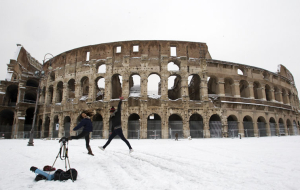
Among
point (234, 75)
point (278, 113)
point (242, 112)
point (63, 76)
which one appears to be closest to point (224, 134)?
point (242, 112)

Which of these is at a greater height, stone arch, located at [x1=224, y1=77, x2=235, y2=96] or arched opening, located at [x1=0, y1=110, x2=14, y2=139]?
stone arch, located at [x1=224, y1=77, x2=235, y2=96]

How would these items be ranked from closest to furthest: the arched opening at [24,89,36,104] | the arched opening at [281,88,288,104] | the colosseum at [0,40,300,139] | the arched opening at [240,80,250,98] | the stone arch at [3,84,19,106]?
the colosseum at [0,40,300,139] → the arched opening at [240,80,250,98] → the stone arch at [3,84,19,106] → the arched opening at [24,89,36,104] → the arched opening at [281,88,288,104]

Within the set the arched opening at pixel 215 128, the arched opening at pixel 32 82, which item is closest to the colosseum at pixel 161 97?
the arched opening at pixel 215 128

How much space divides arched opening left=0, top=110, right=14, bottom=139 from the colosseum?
19 centimetres

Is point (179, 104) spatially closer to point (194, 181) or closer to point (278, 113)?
point (278, 113)

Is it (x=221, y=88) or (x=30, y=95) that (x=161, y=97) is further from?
(x=30, y=95)

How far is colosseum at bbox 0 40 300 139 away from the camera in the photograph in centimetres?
2047

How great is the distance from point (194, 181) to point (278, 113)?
91.0 feet

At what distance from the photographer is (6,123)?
2986cm

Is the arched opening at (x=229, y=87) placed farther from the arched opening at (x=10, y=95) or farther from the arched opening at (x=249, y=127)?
the arched opening at (x=10, y=95)

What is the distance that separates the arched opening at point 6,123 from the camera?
2709 centimetres

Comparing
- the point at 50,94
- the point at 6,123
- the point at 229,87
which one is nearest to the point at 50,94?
the point at 50,94

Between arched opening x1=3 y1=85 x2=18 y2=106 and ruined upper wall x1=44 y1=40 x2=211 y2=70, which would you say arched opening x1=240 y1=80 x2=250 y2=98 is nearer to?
ruined upper wall x1=44 y1=40 x2=211 y2=70

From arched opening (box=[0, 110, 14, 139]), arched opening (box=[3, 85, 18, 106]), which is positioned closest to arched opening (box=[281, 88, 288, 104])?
arched opening (box=[0, 110, 14, 139])
